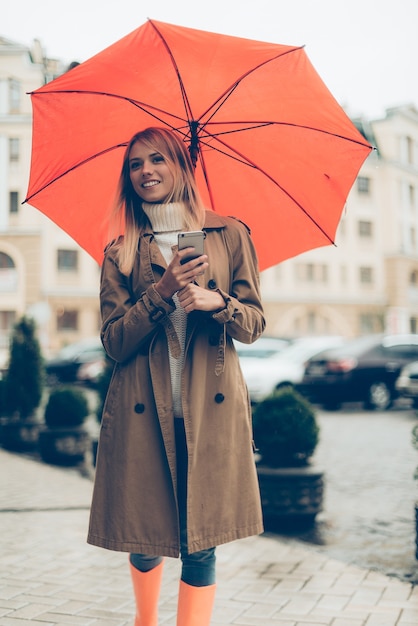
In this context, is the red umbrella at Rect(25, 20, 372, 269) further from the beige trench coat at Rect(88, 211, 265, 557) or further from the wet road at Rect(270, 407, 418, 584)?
the wet road at Rect(270, 407, 418, 584)

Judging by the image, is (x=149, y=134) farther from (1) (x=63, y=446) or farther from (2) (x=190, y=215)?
(1) (x=63, y=446)

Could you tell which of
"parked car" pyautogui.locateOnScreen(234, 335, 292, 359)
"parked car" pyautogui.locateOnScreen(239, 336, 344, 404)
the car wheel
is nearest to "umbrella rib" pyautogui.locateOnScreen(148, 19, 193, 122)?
"parked car" pyautogui.locateOnScreen(239, 336, 344, 404)

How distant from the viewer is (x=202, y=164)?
3160 mm

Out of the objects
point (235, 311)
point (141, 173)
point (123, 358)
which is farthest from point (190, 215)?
point (123, 358)

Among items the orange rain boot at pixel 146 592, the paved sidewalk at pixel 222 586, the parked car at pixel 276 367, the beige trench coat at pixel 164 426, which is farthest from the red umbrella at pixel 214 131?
the parked car at pixel 276 367

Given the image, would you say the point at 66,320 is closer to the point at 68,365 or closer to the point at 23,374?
the point at 68,365

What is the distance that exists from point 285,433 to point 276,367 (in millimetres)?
9943

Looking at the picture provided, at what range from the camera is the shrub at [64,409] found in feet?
29.9

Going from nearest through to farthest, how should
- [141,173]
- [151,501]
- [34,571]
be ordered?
1. [151,501]
2. [141,173]
3. [34,571]

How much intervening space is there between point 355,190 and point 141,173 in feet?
143

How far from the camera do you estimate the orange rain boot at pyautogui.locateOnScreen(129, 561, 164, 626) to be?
2643 mm

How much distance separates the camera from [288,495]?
541 centimetres

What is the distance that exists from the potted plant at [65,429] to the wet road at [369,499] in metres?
3.00

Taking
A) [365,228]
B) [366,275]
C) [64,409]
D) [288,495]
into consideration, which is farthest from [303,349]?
[365,228]
